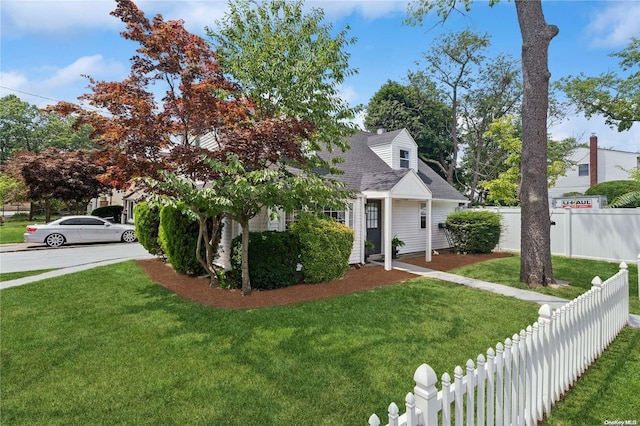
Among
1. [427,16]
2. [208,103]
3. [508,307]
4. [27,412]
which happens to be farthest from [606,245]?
[27,412]

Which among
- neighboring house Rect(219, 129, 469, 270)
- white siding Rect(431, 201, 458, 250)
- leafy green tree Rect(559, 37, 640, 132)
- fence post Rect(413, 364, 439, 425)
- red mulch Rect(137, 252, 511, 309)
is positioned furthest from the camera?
white siding Rect(431, 201, 458, 250)

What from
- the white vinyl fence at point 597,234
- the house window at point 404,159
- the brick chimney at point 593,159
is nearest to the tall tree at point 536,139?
the white vinyl fence at point 597,234

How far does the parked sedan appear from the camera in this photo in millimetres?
15258

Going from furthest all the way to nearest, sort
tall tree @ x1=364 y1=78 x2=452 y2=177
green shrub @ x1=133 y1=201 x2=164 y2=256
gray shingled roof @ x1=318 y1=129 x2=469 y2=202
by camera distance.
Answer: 1. tall tree @ x1=364 y1=78 x2=452 y2=177
2. green shrub @ x1=133 y1=201 x2=164 y2=256
3. gray shingled roof @ x1=318 y1=129 x2=469 y2=202

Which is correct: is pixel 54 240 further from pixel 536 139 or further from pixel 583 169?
pixel 583 169

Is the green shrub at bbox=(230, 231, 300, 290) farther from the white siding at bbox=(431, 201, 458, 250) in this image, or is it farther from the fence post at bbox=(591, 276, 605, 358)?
the white siding at bbox=(431, 201, 458, 250)

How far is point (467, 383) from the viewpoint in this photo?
2201mm

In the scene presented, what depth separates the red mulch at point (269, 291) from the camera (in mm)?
6977

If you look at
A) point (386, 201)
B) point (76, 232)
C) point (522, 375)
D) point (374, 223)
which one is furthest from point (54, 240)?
point (522, 375)

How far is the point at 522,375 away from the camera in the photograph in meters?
2.76

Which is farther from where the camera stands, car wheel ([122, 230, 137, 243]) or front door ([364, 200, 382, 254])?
car wheel ([122, 230, 137, 243])

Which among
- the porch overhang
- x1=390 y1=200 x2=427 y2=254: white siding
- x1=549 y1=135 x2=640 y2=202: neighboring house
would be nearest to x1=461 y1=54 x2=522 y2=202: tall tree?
x1=549 y1=135 x2=640 y2=202: neighboring house

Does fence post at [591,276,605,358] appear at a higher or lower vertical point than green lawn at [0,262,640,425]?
higher

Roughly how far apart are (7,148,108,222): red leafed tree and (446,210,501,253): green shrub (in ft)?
64.3
